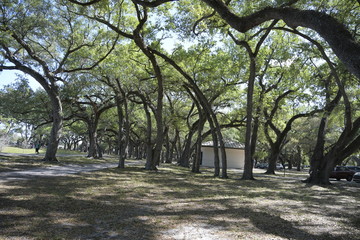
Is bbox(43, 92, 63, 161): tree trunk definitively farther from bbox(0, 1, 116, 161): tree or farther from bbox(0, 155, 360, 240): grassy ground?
bbox(0, 155, 360, 240): grassy ground

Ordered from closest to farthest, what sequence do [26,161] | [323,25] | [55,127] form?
[323,25] → [26,161] → [55,127]

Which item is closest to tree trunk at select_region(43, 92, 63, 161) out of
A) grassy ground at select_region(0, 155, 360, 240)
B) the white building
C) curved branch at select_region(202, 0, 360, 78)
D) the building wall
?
grassy ground at select_region(0, 155, 360, 240)

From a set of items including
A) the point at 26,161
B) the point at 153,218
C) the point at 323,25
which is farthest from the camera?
the point at 26,161

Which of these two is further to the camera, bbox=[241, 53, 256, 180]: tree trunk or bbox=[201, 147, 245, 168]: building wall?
bbox=[201, 147, 245, 168]: building wall

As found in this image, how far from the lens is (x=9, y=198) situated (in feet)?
21.4

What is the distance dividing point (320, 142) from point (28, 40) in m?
20.3

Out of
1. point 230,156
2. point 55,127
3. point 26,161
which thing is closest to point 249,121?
point 55,127

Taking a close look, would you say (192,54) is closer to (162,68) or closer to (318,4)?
(162,68)

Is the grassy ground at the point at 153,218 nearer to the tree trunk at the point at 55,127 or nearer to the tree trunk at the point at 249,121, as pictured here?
the tree trunk at the point at 249,121

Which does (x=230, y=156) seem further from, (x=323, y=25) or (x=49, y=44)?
(x=323, y=25)

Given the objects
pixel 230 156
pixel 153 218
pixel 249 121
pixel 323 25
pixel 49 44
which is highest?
pixel 49 44

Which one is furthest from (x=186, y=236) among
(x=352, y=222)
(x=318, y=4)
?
(x=318, y=4)

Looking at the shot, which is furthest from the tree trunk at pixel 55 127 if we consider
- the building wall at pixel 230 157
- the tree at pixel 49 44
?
the building wall at pixel 230 157

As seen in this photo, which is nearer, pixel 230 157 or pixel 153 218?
pixel 153 218
